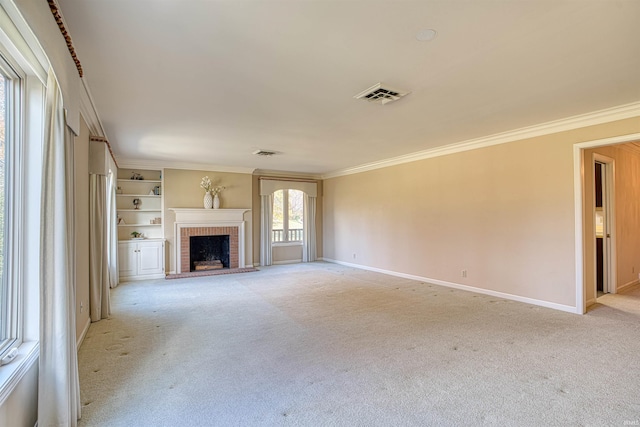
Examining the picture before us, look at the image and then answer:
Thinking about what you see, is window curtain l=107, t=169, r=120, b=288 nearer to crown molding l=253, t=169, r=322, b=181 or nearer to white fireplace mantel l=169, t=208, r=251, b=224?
white fireplace mantel l=169, t=208, r=251, b=224

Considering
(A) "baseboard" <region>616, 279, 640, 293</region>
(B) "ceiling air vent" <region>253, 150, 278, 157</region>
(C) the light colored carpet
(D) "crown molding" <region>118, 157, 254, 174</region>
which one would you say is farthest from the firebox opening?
(A) "baseboard" <region>616, 279, 640, 293</region>

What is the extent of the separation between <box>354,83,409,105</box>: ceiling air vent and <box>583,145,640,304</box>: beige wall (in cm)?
328

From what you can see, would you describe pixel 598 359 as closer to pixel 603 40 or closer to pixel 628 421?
pixel 628 421

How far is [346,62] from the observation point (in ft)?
8.71

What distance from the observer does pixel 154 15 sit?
79.9 inches

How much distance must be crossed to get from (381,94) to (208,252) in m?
6.33

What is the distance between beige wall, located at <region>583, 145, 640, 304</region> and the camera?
4798 mm

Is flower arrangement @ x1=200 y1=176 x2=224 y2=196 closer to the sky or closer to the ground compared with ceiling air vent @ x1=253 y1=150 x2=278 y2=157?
closer to the ground

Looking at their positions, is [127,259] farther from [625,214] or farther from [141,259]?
[625,214]

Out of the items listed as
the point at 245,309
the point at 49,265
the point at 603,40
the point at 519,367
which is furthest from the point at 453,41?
the point at 245,309

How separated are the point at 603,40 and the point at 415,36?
1412mm

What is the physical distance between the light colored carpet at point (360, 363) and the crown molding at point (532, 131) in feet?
8.19

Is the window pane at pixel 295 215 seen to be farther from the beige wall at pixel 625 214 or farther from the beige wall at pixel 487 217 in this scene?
the beige wall at pixel 625 214

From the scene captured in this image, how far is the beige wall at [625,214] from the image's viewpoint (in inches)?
189
